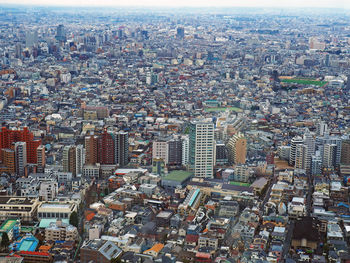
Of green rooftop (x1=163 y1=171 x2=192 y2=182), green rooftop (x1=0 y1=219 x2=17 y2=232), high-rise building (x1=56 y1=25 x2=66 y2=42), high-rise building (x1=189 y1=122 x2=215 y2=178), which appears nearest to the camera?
green rooftop (x1=0 y1=219 x2=17 y2=232)

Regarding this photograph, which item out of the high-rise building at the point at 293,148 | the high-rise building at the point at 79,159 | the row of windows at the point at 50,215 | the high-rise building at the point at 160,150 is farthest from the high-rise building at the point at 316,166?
the row of windows at the point at 50,215

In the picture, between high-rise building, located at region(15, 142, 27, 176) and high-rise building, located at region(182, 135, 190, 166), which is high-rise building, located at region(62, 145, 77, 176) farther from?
high-rise building, located at region(182, 135, 190, 166)

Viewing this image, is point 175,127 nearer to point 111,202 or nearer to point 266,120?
point 266,120

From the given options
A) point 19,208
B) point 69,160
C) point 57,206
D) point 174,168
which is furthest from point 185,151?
point 19,208

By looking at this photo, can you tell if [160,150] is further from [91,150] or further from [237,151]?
[237,151]

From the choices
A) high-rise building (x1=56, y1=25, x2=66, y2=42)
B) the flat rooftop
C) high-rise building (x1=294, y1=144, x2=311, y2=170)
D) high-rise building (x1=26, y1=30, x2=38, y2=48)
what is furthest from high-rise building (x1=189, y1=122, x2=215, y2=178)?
high-rise building (x1=56, y1=25, x2=66, y2=42)
